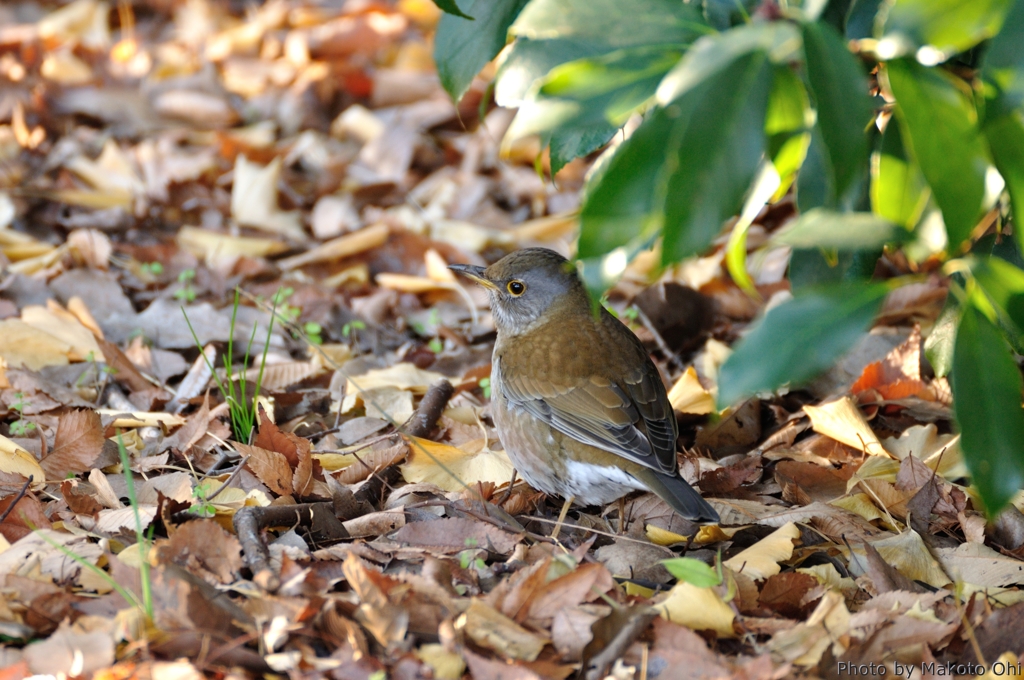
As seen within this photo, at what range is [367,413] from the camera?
4.48 meters

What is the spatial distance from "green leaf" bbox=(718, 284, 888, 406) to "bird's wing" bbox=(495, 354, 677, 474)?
5.60ft

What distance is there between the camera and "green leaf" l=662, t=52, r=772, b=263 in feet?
5.99

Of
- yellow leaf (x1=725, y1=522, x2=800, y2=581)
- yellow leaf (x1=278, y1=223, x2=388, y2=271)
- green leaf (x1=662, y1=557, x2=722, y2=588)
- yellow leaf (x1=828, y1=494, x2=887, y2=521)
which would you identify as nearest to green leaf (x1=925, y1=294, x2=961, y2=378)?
yellow leaf (x1=828, y1=494, x2=887, y2=521)

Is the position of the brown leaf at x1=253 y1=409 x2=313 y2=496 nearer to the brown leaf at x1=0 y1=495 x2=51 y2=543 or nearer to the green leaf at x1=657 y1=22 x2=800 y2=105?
the brown leaf at x1=0 y1=495 x2=51 y2=543

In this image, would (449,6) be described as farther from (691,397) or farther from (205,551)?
(691,397)

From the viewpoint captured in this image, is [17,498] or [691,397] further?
[691,397]

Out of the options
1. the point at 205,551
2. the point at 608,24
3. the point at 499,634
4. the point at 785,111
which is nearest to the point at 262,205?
the point at 205,551

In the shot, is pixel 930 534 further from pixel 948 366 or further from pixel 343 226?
pixel 343 226

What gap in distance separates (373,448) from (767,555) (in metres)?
1.67

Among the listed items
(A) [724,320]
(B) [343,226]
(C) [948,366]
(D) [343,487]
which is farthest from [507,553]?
(B) [343,226]

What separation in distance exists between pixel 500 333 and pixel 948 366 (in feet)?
6.76

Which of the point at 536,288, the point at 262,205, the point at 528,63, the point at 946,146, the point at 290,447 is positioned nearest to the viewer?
the point at 946,146

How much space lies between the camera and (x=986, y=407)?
2139mm

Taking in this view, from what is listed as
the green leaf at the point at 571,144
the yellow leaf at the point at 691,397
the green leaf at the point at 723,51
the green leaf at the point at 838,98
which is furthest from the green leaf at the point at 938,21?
the yellow leaf at the point at 691,397
